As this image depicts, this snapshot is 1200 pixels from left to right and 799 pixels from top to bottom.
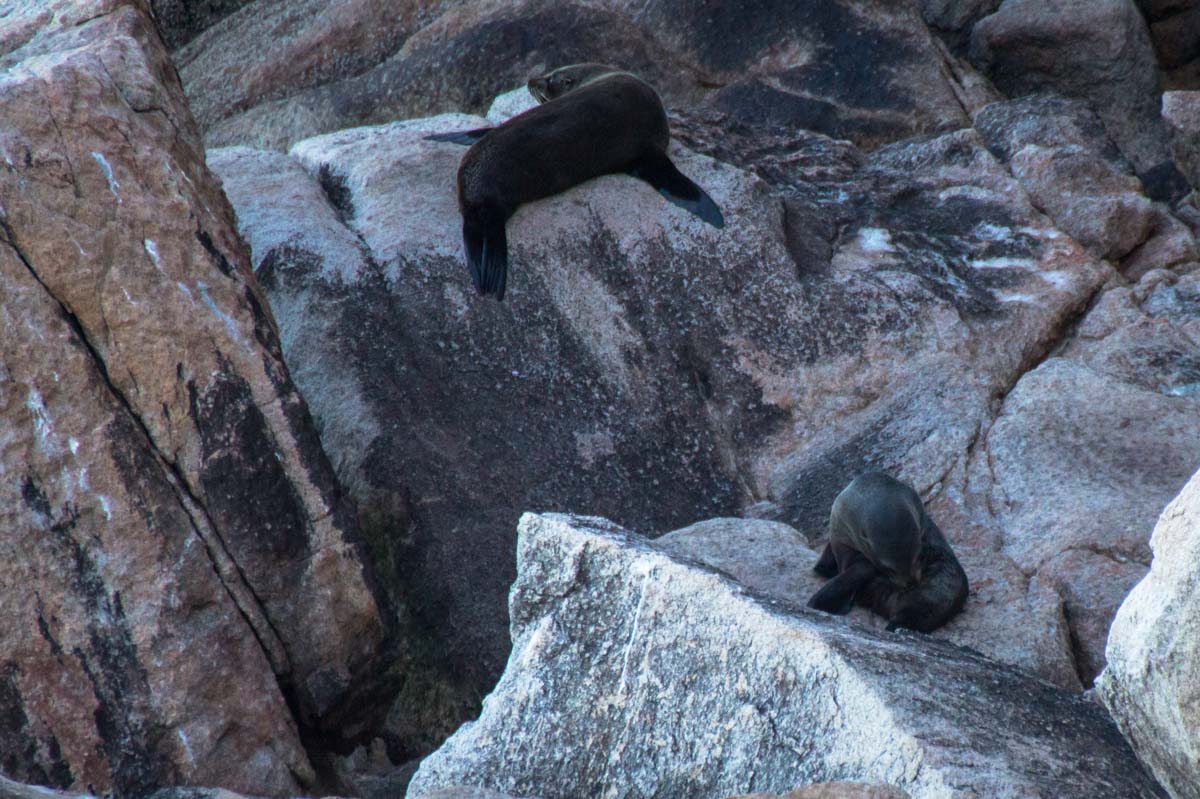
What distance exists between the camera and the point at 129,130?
14.0 feet

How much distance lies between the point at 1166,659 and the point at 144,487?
2.79 meters

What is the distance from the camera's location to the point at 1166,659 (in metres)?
2.46

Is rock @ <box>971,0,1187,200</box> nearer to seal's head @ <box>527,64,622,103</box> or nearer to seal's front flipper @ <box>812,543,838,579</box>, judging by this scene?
seal's head @ <box>527,64,622,103</box>

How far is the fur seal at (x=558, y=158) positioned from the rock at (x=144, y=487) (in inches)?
52.5

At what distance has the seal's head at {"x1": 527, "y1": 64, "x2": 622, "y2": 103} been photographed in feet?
23.5

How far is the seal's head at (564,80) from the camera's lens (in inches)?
282

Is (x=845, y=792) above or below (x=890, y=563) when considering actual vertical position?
above

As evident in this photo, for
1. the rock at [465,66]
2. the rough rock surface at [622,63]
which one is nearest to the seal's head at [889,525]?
the rough rock surface at [622,63]

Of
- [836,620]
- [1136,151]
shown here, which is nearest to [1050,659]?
[836,620]

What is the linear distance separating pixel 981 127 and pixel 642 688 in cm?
493

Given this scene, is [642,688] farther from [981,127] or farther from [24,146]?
[981,127]

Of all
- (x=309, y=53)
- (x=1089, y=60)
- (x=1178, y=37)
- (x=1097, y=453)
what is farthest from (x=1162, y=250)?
(x=309, y=53)

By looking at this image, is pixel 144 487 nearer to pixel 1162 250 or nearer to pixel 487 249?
pixel 487 249

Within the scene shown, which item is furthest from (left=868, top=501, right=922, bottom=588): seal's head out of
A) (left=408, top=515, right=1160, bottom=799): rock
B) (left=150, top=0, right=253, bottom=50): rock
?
(left=150, top=0, right=253, bottom=50): rock
